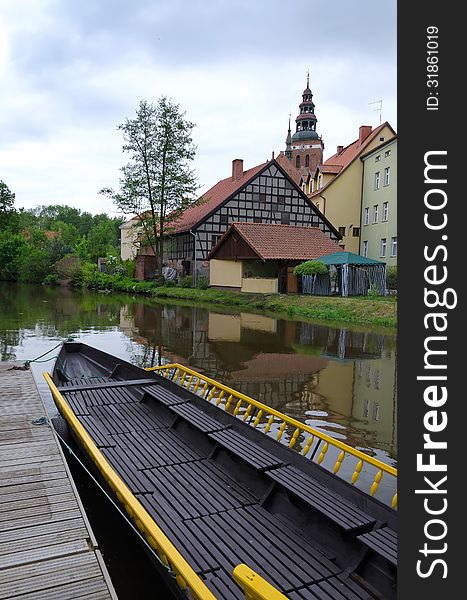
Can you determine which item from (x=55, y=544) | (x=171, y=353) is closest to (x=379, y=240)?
(x=171, y=353)

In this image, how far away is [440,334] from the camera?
6.85 ft

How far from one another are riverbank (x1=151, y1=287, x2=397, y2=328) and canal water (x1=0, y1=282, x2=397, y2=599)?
5.49ft

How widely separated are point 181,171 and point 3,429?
3352cm

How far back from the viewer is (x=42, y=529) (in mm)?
3562

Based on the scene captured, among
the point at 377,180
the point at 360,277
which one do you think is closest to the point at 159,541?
the point at 360,277

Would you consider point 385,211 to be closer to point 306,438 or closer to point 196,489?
point 306,438

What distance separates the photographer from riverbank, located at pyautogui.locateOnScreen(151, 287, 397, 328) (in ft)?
69.1

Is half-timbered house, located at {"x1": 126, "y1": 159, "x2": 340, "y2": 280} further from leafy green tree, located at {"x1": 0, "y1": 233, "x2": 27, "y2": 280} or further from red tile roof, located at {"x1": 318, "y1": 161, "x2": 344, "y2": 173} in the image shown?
leafy green tree, located at {"x1": 0, "y1": 233, "x2": 27, "y2": 280}

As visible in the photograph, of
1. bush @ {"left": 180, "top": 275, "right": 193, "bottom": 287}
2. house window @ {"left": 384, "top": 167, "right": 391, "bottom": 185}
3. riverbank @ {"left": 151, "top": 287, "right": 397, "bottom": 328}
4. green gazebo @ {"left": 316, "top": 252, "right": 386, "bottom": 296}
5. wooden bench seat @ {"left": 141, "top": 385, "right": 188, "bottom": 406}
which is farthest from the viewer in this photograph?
bush @ {"left": 180, "top": 275, "right": 193, "bottom": 287}

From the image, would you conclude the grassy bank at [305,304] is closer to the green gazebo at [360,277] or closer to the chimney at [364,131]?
the green gazebo at [360,277]

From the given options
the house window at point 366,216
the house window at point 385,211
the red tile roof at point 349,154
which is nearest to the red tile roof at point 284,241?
the house window at point 385,211

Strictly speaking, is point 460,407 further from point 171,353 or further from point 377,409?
point 171,353

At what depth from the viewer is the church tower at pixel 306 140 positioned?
63031mm

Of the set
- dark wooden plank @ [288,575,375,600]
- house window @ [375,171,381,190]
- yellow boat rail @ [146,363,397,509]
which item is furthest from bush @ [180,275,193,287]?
dark wooden plank @ [288,575,375,600]
